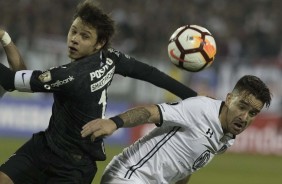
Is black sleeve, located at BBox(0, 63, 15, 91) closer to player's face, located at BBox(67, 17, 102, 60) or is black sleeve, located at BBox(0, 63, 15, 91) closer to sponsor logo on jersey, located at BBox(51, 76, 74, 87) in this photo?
sponsor logo on jersey, located at BBox(51, 76, 74, 87)

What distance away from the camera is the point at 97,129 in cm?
473

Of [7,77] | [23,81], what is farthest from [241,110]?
[7,77]

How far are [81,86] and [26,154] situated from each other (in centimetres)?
69

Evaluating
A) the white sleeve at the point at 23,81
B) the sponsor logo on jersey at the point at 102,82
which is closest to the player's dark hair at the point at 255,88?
the sponsor logo on jersey at the point at 102,82

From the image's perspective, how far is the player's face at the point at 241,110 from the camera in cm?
547

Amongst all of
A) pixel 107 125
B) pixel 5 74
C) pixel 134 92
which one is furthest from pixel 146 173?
pixel 134 92

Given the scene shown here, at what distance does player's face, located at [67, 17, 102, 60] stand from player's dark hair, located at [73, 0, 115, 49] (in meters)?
0.04

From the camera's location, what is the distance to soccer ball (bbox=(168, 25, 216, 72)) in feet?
20.1

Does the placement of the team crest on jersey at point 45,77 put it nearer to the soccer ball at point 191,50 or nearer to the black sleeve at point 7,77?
the black sleeve at point 7,77

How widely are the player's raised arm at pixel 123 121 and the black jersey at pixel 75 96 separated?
1.57ft

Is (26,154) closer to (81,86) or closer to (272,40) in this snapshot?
(81,86)

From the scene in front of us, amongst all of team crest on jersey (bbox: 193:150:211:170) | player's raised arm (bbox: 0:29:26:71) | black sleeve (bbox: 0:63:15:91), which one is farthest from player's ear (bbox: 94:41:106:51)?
team crest on jersey (bbox: 193:150:211:170)

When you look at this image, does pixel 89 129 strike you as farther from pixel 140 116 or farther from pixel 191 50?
pixel 191 50

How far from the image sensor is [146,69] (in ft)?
19.9
